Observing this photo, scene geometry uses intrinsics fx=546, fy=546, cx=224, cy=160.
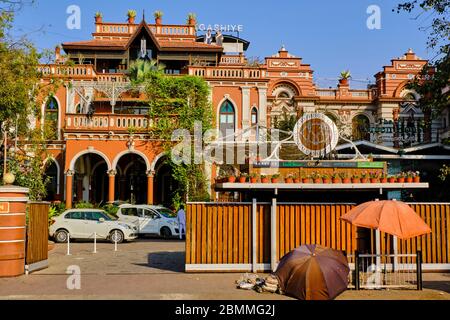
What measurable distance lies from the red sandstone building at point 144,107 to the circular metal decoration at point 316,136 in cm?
1128

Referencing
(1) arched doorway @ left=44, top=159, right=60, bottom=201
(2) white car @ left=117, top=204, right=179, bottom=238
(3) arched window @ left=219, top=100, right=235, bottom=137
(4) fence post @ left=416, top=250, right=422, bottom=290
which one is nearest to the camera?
(4) fence post @ left=416, top=250, right=422, bottom=290

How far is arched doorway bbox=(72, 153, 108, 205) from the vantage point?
32.3 metres

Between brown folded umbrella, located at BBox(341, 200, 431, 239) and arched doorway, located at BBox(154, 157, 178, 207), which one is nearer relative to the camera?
brown folded umbrella, located at BBox(341, 200, 431, 239)

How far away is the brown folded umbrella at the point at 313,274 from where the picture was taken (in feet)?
34.1

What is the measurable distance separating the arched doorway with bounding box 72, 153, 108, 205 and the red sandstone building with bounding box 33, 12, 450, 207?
0.21 ft

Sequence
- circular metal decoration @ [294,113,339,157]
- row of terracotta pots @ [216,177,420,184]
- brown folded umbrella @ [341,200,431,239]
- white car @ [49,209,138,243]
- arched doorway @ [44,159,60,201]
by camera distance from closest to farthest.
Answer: brown folded umbrella @ [341,200,431,239]
row of terracotta pots @ [216,177,420,184]
circular metal decoration @ [294,113,339,157]
white car @ [49,209,138,243]
arched doorway @ [44,159,60,201]

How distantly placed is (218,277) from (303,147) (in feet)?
18.3

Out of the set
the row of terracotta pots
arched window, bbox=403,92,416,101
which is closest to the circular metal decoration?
the row of terracotta pots

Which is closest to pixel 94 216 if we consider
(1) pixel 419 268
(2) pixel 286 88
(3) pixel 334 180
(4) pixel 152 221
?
(4) pixel 152 221

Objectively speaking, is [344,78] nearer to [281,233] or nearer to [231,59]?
[231,59]

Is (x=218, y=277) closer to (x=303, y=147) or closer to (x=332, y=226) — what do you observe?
(x=332, y=226)

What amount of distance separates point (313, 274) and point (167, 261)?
780 cm

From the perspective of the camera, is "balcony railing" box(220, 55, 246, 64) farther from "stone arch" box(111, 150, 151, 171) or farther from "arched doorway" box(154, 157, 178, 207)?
"stone arch" box(111, 150, 151, 171)
